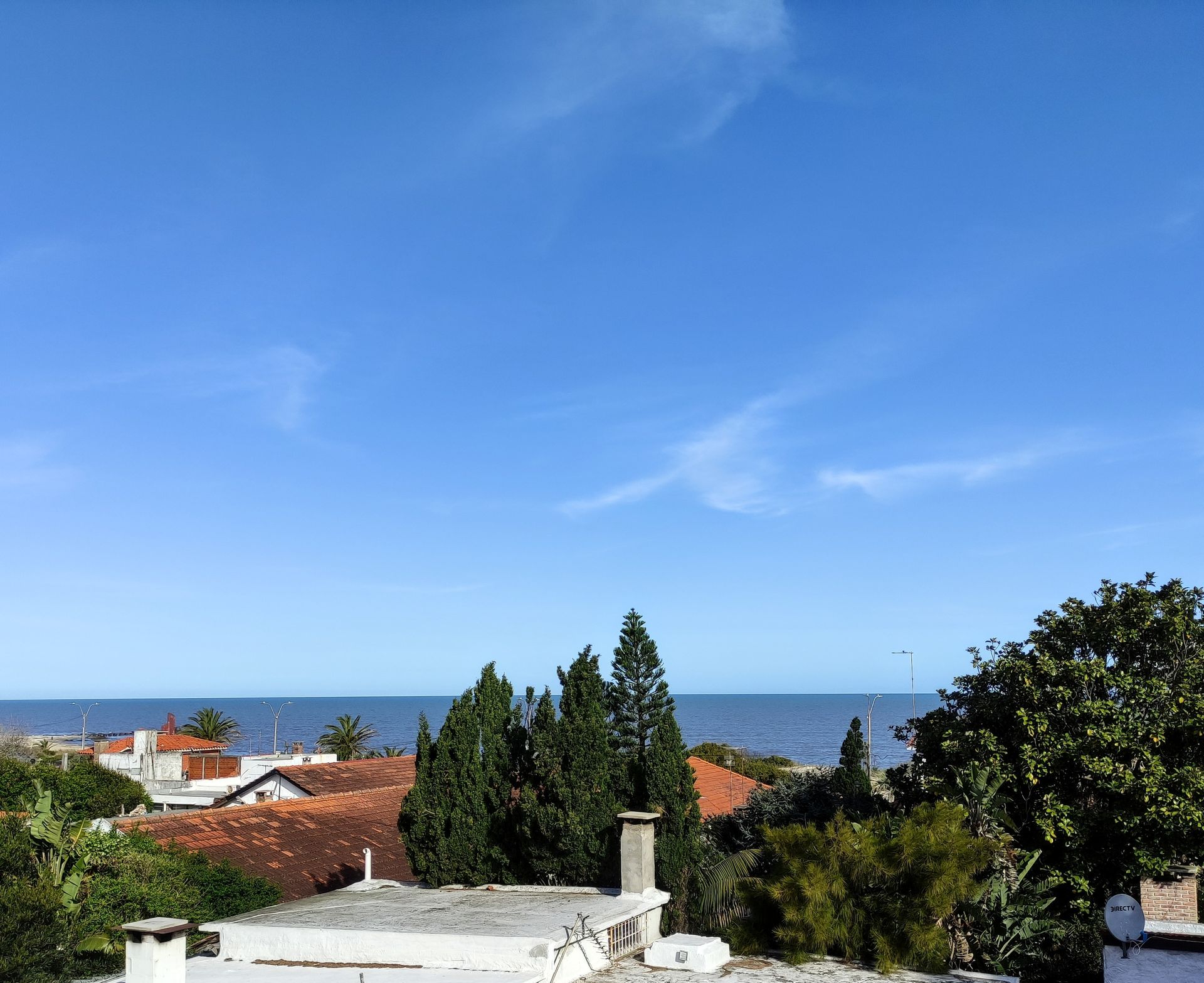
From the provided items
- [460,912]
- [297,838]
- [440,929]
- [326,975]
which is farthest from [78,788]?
[440,929]

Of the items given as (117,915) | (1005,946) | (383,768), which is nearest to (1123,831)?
(1005,946)

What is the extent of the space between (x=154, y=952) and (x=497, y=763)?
11440mm

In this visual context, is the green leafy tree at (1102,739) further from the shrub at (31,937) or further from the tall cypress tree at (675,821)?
the shrub at (31,937)

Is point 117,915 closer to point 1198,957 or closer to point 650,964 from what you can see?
point 650,964

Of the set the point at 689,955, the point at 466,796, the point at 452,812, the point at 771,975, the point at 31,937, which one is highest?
the point at 466,796

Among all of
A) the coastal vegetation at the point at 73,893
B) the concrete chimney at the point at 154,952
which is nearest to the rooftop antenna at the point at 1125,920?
the concrete chimney at the point at 154,952

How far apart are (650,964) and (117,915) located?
12.0m

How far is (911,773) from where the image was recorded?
25.2 metres

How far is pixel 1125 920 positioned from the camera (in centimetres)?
1586

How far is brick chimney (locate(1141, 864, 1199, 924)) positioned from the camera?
20031mm

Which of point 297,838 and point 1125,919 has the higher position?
point 1125,919

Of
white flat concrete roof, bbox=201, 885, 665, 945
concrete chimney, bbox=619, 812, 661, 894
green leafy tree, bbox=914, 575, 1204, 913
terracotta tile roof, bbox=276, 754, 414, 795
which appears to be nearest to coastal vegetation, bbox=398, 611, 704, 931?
white flat concrete roof, bbox=201, 885, 665, 945

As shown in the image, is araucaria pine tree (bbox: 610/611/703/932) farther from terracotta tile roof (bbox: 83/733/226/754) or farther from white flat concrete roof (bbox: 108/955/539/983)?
terracotta tile roof (bbox: 83/733/226/754)

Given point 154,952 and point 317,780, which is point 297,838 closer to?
point 317,780
